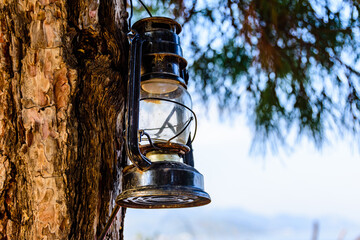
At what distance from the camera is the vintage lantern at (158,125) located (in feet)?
2.77

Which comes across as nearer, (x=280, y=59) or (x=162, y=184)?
(x=162, y=184)

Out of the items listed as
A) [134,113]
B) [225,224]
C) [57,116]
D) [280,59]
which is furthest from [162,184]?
[225,224]

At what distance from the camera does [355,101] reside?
6.31 ft

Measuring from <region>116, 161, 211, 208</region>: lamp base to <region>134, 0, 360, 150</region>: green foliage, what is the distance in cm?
105

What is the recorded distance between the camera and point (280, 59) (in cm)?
190

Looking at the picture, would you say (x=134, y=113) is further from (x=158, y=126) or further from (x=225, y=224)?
(x=225, y=224)

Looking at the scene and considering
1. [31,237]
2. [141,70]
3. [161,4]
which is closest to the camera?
[31,237]

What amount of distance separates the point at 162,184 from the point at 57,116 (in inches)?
10.6

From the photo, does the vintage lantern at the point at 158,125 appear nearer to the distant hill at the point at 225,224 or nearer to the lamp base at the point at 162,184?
the lamp base at the point at 162,184

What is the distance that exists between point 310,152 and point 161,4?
107 cm

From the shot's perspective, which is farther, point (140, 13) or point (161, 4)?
point (140, 13)

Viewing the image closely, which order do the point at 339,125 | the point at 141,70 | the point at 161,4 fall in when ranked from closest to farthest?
the point at 141,70 < the point at 161,4 < the point at 339,125

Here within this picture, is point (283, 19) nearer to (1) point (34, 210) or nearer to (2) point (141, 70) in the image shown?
(2) point (141, 70)

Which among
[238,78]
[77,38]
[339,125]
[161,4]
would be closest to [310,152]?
[339,125]
